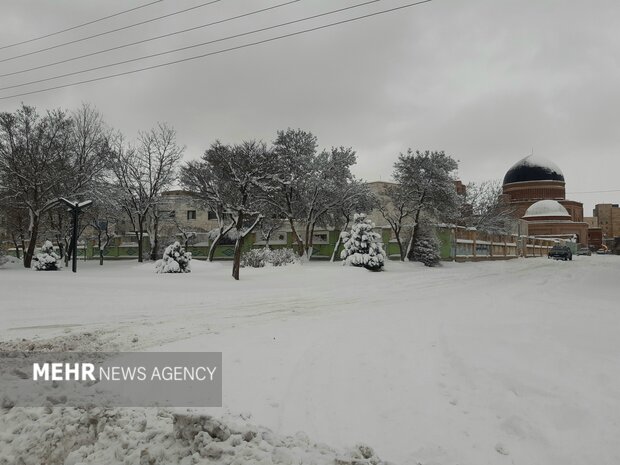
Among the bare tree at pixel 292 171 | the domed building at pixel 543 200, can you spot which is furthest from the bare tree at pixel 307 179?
the domed building at pixel 543 200

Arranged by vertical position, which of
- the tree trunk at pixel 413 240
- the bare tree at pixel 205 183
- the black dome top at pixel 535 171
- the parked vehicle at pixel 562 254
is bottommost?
the parked vehicle at pixel 562 254

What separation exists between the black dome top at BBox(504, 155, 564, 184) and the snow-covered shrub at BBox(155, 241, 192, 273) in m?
91.2

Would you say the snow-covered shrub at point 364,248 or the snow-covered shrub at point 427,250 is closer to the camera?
the snow-covered shrub at point 364,248

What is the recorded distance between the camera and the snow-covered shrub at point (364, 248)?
25.0 meters

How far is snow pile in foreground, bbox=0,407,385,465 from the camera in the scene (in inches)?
126

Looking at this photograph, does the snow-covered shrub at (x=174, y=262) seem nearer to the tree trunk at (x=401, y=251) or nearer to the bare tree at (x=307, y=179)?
the bare tree at (x=307, y=179)

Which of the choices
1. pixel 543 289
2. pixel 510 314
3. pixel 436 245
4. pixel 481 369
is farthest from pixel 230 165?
pixel 481 369

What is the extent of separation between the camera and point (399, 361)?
5676mm

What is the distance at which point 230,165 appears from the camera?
87.7 ft

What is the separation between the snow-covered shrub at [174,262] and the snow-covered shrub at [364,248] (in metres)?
9.87

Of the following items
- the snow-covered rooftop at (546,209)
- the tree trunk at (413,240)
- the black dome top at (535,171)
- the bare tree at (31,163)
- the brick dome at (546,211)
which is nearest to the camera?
the bare tree at (31,163)

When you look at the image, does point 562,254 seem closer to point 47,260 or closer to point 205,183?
point 205,183
